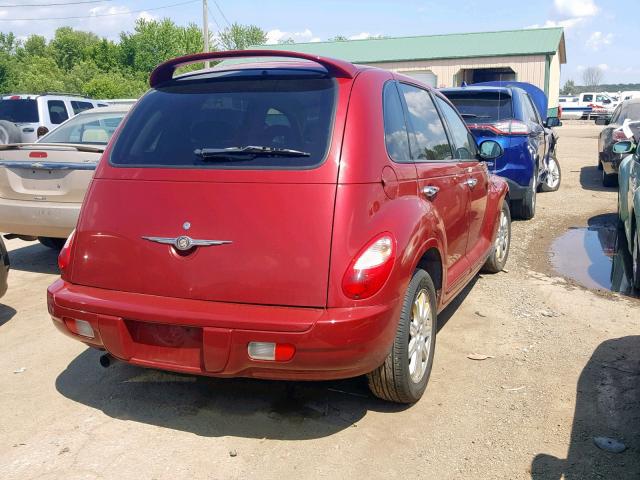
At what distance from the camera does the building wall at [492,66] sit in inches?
1289

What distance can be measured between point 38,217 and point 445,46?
107 feet

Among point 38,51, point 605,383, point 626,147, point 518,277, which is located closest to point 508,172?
point 626,147

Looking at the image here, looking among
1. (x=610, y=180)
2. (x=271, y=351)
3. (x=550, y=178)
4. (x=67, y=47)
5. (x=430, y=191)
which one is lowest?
(x=610, y=180)

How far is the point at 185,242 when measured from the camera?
3.14m

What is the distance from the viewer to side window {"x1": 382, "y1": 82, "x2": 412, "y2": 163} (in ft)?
11.6

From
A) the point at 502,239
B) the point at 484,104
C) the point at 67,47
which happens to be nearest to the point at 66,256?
the point at 502,239

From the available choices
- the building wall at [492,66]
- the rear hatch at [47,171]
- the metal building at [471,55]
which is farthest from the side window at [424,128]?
the building wall at [492,66]

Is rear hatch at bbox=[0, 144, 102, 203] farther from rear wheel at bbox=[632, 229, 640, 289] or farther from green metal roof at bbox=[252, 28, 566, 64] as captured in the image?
green metal roof at bbox=[252, 28, 566, 64]

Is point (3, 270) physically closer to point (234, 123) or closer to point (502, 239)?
point (234, 123)

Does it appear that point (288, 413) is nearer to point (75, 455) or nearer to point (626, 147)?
point (75, 455)

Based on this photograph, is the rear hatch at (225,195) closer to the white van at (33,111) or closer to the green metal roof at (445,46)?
the white van at (33,111)

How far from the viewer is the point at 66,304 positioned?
10.9 feet

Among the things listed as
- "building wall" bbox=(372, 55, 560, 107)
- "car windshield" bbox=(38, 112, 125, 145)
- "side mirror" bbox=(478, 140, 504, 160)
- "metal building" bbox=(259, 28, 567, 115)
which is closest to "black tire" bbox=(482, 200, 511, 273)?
"side mirror" bbox=(478, 140, 504, 160)

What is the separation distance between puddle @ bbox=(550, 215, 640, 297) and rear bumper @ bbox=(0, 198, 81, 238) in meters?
5.01
